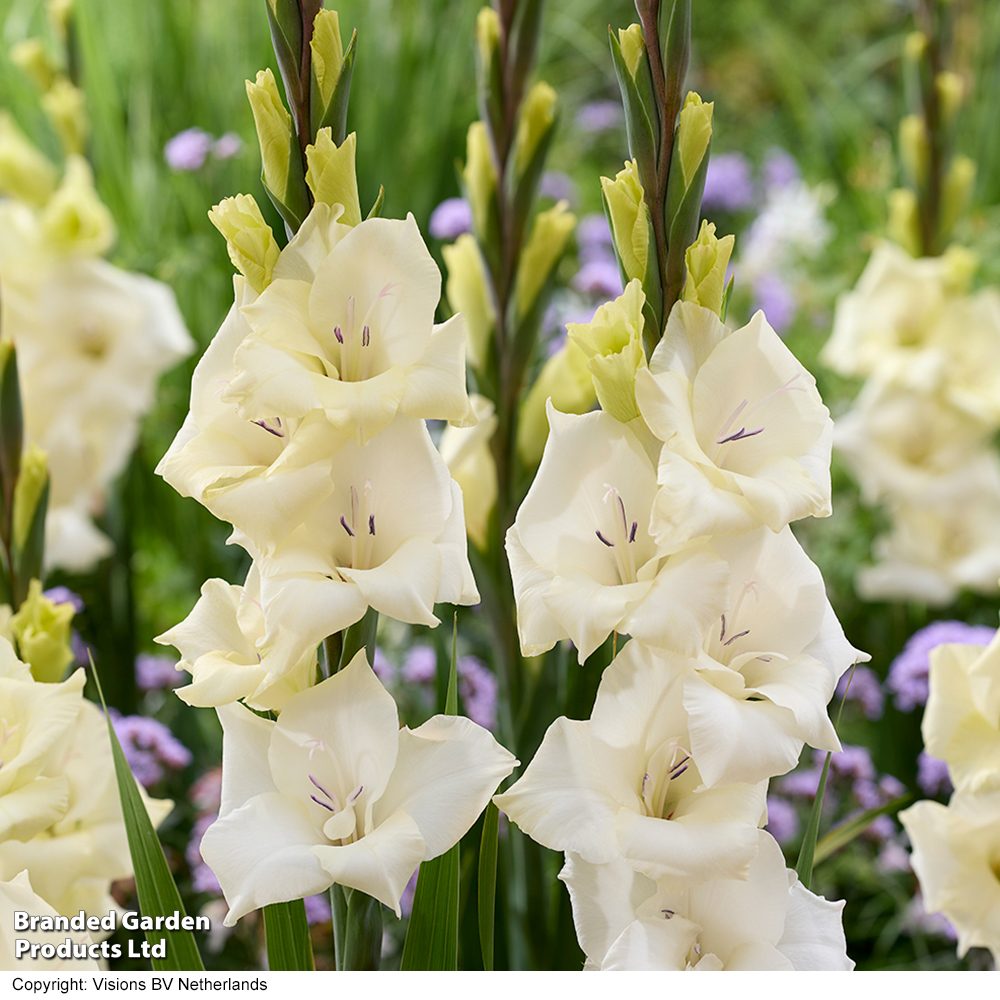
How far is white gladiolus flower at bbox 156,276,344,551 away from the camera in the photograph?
45 centimetres

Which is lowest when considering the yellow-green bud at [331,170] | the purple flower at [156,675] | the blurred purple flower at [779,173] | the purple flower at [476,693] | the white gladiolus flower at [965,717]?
the purple flower at [156,675]

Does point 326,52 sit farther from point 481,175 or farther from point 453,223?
point 453,223

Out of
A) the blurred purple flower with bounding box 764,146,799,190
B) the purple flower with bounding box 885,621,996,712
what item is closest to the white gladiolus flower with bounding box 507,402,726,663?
the purple flower with bounding box 885,621,996,712

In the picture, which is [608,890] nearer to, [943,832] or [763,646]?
[763,646]

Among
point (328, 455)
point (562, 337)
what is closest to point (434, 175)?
point (562, 337)

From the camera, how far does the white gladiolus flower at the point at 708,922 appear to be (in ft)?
1.63

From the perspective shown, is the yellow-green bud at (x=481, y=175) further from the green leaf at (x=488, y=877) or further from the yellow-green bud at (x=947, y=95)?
the yellow-green bud at (x=947, y=95)

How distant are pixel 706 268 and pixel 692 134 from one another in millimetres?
66

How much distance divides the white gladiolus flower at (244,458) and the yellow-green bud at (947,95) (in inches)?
48.1

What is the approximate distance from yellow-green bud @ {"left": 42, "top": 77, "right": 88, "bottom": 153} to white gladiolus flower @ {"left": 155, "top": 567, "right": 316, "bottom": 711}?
1.03m

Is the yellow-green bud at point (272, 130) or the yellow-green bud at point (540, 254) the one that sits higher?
the yellow-green bud at point (272, 130)

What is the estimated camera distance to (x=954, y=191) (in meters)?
1.42

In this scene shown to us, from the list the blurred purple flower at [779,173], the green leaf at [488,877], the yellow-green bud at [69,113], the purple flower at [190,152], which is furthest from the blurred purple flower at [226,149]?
the blurred purple flower at [779,173]

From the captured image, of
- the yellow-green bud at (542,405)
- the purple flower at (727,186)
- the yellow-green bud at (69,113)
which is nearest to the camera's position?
the yellow-green bud at (542,405)
